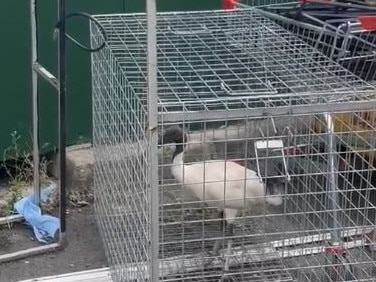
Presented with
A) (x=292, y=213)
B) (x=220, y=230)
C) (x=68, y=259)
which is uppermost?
(x=292, y=213)

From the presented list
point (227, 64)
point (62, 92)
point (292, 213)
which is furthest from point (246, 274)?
point (62, 92)

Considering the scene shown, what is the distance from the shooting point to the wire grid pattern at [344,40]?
13.7 ft

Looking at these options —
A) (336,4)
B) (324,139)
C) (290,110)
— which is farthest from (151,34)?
(336,4)

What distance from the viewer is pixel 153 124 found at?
3.05 meters

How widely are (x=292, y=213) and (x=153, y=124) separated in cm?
81

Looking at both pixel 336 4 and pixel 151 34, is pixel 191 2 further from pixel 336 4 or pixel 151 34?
pixel 151 34

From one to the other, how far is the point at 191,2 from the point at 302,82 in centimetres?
207

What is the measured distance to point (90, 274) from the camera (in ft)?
13.7

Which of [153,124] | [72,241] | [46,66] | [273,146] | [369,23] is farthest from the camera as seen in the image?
[46,66]

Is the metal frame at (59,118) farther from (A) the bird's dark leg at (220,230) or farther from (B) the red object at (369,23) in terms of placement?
(B) the red object at (369,23)

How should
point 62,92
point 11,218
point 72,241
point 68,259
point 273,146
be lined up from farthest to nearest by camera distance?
point 11,218
point 72,241
point 68,259
point 62,92
point 273,146

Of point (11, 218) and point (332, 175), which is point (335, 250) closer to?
point (332, 175)

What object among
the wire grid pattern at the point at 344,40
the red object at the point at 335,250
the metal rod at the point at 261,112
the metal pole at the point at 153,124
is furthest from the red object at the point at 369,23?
the metal pole at the point at 153,124

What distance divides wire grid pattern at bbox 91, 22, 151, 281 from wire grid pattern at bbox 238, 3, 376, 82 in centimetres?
102
